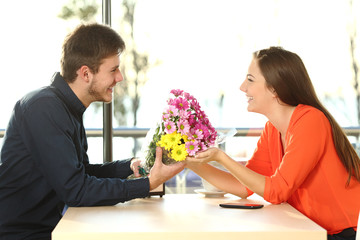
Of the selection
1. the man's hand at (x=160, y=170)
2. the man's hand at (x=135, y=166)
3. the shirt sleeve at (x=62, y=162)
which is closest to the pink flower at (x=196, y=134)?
the man's hand at (x=160, y=170)

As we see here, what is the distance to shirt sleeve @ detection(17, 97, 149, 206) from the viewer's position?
205 centimetres

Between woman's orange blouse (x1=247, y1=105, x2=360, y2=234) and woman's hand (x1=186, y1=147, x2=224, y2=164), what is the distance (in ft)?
0.72

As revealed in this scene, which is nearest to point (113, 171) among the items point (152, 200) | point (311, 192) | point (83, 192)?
point (152, 200)

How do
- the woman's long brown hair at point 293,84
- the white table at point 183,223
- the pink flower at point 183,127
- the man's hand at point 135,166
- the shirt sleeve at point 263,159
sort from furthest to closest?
the shirt sleeve at point 263,159, the man's hand at point 135,166, the woman's long brown hair at point 293,84, the pink flower at point 183,127, the white table at point 183,223

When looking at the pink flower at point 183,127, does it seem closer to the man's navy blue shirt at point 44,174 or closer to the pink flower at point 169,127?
the pink flower at point 169,127

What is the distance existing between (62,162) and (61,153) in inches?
1.3

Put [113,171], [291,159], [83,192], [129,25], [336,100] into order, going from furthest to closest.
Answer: [336,100] → [129,25] → [113,171] → [291,159] → [83,192]

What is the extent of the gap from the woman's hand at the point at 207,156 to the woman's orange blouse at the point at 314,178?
220 millimetres

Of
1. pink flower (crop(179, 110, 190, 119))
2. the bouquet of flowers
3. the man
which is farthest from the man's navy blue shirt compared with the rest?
pink flower (crop(179, 110, 190, 119))

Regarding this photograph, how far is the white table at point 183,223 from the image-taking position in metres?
1.70

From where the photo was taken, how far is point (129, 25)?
4.59m

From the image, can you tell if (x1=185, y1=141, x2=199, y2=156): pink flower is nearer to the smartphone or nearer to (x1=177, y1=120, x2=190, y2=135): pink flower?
(x1=177, y1=120, x2=190, y2=135): pink flower

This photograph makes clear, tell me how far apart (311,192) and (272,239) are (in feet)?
2.05

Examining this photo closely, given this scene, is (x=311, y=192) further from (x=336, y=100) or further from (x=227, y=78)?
(x=336, y=100)
